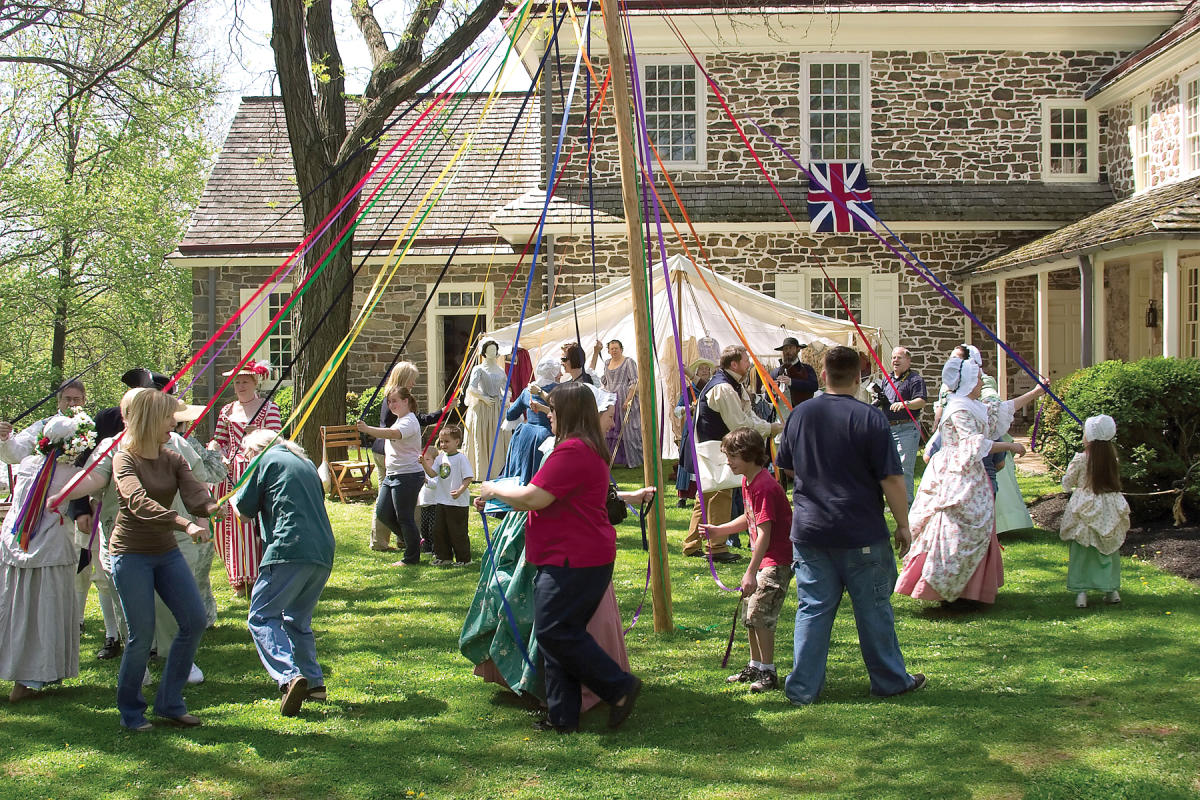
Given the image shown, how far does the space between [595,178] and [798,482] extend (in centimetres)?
1355

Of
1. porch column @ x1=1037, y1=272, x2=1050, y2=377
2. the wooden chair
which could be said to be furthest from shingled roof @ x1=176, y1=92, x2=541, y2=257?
porch column @ x1=1037, y1=272, x2=1050, y2=377

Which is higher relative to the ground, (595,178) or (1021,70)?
(1021,70)

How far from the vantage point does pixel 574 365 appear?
841 cm

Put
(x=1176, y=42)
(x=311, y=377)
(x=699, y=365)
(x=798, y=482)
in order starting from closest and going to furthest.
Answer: (x=798, y=482), (x=699, y=365), (x=311, y=377), (x=1176, y=42)

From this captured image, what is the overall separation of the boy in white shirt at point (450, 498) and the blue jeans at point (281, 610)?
3235 millimetres

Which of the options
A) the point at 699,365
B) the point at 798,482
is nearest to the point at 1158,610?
the point at 798,482

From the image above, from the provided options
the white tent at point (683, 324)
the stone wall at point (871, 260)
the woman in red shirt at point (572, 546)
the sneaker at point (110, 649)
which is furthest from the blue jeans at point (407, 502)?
the stone wall at point (871, 260)

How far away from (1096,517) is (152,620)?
5364mm

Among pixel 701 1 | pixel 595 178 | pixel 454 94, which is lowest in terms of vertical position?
pixel 454 94

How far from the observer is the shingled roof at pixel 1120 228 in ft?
41.5

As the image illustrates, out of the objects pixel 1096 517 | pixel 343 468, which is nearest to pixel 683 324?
pixel 343 468

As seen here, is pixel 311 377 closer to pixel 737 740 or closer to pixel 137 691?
pixel 137 691

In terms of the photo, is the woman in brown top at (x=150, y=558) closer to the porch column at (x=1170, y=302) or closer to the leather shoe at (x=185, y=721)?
the leather shoe at (x=185, y=721)

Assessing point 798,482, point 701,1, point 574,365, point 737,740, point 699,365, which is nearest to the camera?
point 737,740
